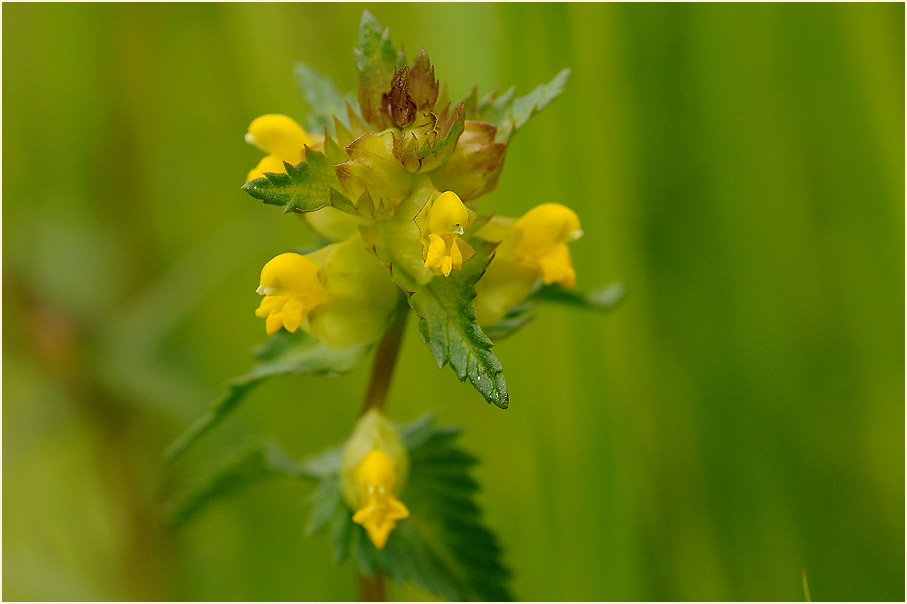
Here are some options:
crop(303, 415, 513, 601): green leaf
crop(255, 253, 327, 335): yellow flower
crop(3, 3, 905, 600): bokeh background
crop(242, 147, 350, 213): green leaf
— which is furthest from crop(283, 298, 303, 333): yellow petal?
crop(3, 3, 905, 600): bokeh background

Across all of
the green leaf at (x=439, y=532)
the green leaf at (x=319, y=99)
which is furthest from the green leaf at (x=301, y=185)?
the green leaf at (x=439, y=532)

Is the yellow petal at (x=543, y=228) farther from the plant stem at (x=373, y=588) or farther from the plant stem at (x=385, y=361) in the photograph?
the plant stem at (x=373, y=588)

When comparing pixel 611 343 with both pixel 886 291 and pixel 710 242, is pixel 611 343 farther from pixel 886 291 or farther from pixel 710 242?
pixel 886 291

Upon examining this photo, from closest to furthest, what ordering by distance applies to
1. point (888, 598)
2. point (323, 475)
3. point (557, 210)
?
point (557, 210), point (323, 475), point (888, 598)

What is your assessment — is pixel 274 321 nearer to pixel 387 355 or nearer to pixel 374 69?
pixel 387 355

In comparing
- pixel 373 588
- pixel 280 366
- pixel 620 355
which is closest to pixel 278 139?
pixel 280 366

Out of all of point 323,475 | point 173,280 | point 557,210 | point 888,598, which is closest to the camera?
point 557,210

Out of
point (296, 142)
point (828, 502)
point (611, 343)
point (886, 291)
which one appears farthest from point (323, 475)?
point (886, 291)
